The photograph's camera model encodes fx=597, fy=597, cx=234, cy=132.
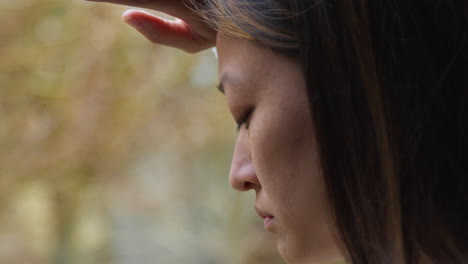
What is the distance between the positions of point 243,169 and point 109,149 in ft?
4.01

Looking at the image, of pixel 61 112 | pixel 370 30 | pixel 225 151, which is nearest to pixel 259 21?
pixel 370 30

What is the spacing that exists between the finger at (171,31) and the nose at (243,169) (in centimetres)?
19

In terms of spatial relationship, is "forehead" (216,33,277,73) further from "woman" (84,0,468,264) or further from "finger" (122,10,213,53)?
"finger" (122,10,213,53)

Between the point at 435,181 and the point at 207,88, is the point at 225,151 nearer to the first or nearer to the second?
the point at 207,88

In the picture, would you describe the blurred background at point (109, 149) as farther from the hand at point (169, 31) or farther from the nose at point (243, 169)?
the nose at point (243, 169)

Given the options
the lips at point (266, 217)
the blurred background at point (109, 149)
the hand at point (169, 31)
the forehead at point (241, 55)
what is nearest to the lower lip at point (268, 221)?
the lips at point (266, 217)

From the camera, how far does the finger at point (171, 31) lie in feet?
2.32

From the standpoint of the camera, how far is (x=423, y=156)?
46cm

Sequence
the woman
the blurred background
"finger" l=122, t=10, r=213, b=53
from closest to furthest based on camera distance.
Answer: the woman → "finger" l=122, t=10, r=213, b=53 → the blurred background

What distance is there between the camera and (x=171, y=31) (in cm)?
71

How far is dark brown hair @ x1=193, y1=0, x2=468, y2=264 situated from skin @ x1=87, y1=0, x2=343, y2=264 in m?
0.03

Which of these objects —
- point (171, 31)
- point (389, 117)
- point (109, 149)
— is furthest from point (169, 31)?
point (109, 149)

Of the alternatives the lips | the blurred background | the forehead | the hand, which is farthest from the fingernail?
the blurred background

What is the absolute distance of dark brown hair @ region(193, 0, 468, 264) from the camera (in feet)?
1.48
